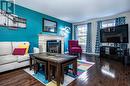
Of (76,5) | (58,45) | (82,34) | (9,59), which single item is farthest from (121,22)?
(9,59)

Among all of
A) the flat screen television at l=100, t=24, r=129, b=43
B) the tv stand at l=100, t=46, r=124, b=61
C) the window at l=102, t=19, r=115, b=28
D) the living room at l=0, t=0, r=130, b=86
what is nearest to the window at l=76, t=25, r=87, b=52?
the living room at l=0, t=0, r=130, b=86

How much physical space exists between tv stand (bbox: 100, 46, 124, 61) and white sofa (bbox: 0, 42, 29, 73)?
388cm

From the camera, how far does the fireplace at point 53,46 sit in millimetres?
4395

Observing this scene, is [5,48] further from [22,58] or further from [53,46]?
[53,46]

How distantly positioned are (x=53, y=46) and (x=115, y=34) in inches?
127

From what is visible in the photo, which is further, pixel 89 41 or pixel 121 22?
pixel 89 41

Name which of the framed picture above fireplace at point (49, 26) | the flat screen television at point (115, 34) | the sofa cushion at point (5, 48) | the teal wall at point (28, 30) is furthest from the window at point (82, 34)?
the sofa cushion at point (5, 48)

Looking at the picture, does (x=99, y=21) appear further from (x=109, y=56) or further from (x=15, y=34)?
(x=15, y=34)

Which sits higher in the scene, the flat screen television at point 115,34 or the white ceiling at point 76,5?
the white ceiling at point 76,5

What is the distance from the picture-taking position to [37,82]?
6.64 ft

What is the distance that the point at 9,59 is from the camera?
8.32 feet

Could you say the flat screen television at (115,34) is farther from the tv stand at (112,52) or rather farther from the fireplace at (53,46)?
the fireplace at (53,46)

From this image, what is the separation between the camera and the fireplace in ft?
14.4

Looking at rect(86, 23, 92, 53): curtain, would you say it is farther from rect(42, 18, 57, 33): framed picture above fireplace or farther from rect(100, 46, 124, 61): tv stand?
rect(42, 18, 57, 33): framed picture above fireplace
